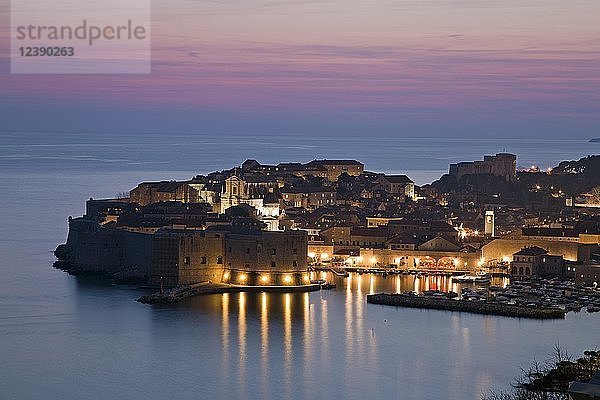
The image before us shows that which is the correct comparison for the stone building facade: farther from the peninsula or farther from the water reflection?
the water reflection

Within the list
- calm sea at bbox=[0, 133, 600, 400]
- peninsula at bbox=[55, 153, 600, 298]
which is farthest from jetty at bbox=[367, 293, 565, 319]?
peninsula at bbox=[55, 153, 600, 298]

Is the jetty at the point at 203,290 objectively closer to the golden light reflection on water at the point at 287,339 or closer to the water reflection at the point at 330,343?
the water reflection at the point at 330,343

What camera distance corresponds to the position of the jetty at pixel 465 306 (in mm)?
16219

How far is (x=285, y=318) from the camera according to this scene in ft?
53.2

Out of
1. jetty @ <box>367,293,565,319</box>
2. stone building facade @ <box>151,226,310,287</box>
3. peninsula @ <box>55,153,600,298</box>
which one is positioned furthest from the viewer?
peninsula @ <box>55,153,600,298</box>

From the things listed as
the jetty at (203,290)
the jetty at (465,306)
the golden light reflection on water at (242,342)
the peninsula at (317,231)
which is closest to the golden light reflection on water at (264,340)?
the golden light reflection on water at (242,342)

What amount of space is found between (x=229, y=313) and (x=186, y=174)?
30154 mm

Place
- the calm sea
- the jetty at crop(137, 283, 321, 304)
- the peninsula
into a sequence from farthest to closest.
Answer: the peninsula < the jetty at crop(137, 283, 321, 304) < the calm sea

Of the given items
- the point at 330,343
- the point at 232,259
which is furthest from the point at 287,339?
the point at 232,259

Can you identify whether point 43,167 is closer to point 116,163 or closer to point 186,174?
point 116,163

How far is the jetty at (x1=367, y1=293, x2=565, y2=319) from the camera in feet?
53.2

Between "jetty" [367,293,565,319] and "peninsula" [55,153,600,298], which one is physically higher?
"peninsula" [55,153,600,298]

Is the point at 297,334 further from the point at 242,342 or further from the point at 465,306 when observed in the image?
the point at 465,306

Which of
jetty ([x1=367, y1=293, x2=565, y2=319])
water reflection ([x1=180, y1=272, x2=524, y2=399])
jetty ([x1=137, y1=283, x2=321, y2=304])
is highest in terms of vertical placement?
jetty ([x1=137, y1=283, x2=321, y2=304])
